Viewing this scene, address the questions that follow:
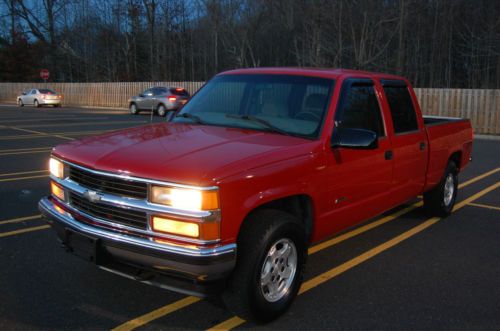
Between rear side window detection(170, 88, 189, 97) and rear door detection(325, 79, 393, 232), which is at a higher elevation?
rear side window detection(170, 88, 189, 97)

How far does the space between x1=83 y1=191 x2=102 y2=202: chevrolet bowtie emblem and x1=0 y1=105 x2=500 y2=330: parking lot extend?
0.88 meters

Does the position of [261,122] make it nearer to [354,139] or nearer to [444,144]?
[354,139]

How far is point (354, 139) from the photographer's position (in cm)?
390

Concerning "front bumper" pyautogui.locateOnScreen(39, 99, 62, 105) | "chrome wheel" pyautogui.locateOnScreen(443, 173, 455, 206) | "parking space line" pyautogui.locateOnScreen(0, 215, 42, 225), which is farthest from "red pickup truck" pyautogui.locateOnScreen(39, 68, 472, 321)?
"front bumper" pyautogui.locateOnScreen(39, 99, 62, 105)

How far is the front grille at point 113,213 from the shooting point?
3.17 metres

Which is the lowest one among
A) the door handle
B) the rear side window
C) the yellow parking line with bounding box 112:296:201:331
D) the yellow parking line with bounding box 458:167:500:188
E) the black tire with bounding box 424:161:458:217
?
the yellow parking line with bounding box 112:296:201:331

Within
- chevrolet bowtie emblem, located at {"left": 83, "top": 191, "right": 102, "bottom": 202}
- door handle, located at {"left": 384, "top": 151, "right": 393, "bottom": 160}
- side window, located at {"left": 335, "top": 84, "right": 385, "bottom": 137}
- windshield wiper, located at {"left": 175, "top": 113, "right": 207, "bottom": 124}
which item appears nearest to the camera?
chevrolet bowtie emblem, located at {"left": 83, "top": 191, "right": 102, "bottom": 202}

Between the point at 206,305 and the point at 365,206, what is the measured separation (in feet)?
5.77

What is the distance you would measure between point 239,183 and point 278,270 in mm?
838

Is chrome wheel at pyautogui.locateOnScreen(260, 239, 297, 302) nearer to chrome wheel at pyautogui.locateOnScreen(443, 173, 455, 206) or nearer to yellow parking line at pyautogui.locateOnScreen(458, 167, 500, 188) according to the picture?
chrome wheel at pyautogui.locateOnScreen(443, 173, 455, 206)

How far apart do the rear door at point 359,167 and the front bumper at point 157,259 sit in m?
1.34

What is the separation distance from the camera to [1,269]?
436 cm

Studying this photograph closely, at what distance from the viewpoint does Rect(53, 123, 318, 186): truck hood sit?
3.09 m

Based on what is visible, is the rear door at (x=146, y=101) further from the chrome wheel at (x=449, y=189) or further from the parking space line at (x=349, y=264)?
the parking space line at (x=349, y=264)
